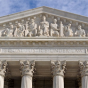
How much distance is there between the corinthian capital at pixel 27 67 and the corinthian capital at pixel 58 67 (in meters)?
2.15

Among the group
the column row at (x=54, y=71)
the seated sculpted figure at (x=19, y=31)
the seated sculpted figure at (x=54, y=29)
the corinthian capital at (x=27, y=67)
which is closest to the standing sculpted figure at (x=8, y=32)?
the seated sculpted figure at (x=19, y=31)

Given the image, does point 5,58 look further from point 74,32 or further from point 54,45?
point 74,32

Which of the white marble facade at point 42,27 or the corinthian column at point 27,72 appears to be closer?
the corinthian column at point 27,72

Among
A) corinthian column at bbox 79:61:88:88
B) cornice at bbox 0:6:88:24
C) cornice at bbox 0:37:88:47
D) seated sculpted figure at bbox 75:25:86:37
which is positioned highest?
cornice at bbox 0:6:88:24

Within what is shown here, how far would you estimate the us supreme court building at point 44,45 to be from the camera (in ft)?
130

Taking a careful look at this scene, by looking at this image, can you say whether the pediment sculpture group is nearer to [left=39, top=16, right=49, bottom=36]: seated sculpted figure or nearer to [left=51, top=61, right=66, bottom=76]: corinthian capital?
[left=39, top=16, right=49, bottom=36]: seated sculpted figure

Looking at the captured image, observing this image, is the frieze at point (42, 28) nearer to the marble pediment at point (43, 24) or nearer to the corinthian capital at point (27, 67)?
the marble pediment at point (43, 24)

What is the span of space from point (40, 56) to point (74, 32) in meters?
4.51

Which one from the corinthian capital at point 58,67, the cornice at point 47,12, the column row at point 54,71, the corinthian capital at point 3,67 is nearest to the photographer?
the column row at point 54,71

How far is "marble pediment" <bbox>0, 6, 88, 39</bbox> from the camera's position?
40938 mm

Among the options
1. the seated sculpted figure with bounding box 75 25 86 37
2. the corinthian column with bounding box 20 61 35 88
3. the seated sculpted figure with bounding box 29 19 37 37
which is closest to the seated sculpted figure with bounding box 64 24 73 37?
the seated sculpted figure with bounding box 75 25 86 37

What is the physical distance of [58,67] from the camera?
1550 inches

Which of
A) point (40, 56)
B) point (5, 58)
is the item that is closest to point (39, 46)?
point (40, 56)

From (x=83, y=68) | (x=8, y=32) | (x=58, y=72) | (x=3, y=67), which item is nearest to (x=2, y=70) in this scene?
(x=3, y=67)
